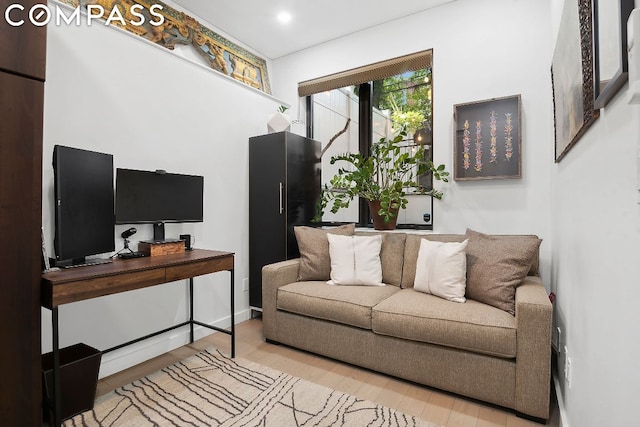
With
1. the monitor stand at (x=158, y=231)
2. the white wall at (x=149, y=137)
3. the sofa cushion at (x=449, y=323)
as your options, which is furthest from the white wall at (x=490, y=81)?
the monitor stand at (x=158, y=231)

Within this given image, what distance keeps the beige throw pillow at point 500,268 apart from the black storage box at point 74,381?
7.49 ft

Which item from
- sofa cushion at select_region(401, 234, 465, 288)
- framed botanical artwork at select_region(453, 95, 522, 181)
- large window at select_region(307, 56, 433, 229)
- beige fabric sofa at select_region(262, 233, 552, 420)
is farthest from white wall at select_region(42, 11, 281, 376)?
framed botanical artwork at select_region(453, 95, 522, 181)

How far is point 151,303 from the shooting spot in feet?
8.20

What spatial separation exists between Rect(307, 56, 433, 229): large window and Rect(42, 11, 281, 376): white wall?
2.70ft

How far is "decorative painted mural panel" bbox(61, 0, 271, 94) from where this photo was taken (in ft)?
8.22

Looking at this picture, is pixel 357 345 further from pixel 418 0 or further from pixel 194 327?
pixel 418 0

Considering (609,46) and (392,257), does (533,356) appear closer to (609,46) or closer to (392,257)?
(392,257)

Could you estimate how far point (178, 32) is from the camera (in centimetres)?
296

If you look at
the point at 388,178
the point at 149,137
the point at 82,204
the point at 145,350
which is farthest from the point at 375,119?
the point at 145,350

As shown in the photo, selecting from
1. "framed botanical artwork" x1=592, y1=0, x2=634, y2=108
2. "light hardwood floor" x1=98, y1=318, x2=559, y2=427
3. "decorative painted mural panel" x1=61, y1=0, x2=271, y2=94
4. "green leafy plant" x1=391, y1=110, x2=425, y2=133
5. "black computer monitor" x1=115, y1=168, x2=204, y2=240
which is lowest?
"light hardwood floor" x1=98, y1=318, x2=559, y2=427

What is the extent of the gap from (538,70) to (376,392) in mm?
2615

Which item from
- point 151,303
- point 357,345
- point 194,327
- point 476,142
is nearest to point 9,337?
point 151,303

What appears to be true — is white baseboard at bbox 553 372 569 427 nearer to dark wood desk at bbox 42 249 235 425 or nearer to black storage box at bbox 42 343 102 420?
dark wood desk at bbox 42 249 235 425

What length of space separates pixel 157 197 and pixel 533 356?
8.22 ft
